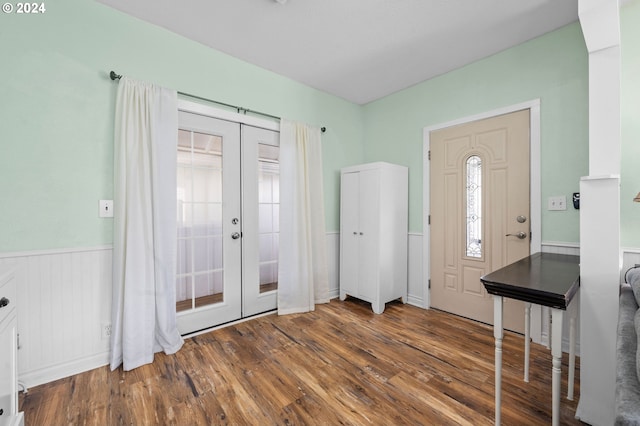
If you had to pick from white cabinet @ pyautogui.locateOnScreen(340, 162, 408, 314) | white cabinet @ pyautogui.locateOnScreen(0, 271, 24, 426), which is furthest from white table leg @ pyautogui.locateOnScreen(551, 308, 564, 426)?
white cabinet @ pyautogui.locateOnScreen(0, 271, 24, 426)

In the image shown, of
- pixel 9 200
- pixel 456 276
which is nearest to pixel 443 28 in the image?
pixel 456 276

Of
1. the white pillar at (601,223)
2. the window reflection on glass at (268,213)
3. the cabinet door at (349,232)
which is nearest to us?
the white pillar at (601,223)

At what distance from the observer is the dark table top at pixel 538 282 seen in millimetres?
1221

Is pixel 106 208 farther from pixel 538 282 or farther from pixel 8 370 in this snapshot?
pixel 538 282

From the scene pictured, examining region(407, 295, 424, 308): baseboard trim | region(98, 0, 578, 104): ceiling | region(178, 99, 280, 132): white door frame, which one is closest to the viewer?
region(98, 0, 578, 104): ceiling

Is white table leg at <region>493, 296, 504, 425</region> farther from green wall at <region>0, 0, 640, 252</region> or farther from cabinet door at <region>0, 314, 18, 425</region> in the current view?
cabinet door at <region>0, 314, 18, 425</region>

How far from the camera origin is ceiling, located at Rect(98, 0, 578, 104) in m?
2.08

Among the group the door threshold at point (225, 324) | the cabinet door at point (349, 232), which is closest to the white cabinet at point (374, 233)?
the cabinet door at point (349, 232)

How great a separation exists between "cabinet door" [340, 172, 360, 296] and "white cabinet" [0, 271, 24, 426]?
278 centimetres

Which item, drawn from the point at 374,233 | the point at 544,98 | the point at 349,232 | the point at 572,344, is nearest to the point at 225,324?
the point at 349,232

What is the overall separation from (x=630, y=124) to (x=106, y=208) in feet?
12.6

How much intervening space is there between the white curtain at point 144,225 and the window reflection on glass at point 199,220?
0.65ft

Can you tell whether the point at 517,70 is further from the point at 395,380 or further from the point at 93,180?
the point at 93,180

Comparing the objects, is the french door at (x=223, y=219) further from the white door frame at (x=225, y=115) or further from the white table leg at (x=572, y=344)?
the white table leg at (x=572, y=344)
